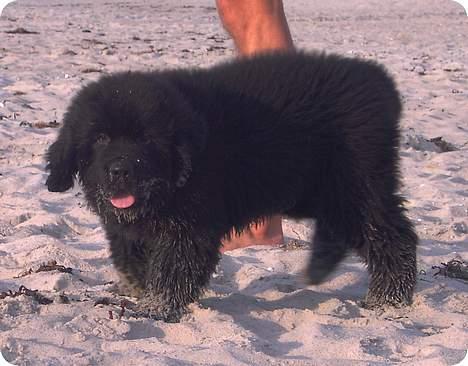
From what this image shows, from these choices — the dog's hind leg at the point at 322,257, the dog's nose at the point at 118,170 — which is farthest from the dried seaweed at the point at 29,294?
the dog's hind leg at the point at 322,257

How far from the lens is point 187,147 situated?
3.38 meters

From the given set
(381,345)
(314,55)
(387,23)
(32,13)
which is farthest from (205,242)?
(387,23)

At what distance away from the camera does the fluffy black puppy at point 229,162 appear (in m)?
3.38

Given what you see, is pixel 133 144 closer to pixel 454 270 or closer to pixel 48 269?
pixel 48 269

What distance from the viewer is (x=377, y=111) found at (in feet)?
12.8

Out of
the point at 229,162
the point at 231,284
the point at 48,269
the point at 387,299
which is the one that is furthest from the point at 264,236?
the point at 229,162

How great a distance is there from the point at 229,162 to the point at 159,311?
29.7 inches

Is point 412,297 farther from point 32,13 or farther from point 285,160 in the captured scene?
point 32,13

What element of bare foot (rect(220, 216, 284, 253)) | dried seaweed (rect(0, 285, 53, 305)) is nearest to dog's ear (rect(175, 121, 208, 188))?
dried seaweed (rect(0, 285, 53, 305))

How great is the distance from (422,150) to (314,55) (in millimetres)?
3899

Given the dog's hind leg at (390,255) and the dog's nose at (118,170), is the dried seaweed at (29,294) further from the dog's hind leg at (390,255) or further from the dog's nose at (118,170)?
the dog's hind leg at (390,255)

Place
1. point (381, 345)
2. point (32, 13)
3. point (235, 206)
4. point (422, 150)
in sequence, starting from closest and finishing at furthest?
point (381, 345) → point (235, 206) → point (422, 150) → point (32, 13)

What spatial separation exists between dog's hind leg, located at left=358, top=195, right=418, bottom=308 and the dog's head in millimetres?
1066

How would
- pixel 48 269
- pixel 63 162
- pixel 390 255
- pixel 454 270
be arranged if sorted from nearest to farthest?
1. pixel 63 162
2. pixel 390 255
3. pixel 48 269
4. pixel 454 270
